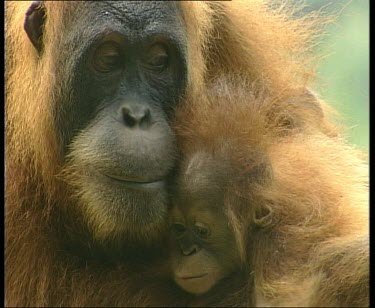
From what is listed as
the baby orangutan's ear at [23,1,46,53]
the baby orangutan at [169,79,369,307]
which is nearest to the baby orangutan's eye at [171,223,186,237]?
the baby orangutan at [169,79,369,307]

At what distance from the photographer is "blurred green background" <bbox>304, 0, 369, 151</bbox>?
113 inches

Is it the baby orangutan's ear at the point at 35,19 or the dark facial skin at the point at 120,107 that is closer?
the dark facial skin at the point at 120,107

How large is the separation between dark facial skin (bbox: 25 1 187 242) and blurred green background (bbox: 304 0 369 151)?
0.81m

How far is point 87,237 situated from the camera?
229 cm

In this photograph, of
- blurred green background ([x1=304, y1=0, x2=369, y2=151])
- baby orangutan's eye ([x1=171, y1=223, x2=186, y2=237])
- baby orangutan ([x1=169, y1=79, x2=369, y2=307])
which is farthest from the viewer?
blurred green background ([x1=304, y1=0, x2=369, y2=151])

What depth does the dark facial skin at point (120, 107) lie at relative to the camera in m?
2.09

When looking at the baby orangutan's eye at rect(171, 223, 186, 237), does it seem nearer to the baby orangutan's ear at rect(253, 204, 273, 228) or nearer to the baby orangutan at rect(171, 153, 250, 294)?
the baby orangutan at rect(171, 153, 250, 294)

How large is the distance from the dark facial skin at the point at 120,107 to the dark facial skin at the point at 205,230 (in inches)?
2.6

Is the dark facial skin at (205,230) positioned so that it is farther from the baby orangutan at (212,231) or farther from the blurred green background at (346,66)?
the blurred green background at (346,66)

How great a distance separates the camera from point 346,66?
350 cm

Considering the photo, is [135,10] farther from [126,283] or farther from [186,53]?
[126,283]

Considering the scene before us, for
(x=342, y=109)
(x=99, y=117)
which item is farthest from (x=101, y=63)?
(x=342, y=109)

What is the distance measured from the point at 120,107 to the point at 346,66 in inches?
64.4

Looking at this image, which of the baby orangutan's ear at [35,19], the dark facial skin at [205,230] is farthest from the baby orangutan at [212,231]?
the baby orangutan's ear at [35,19]
